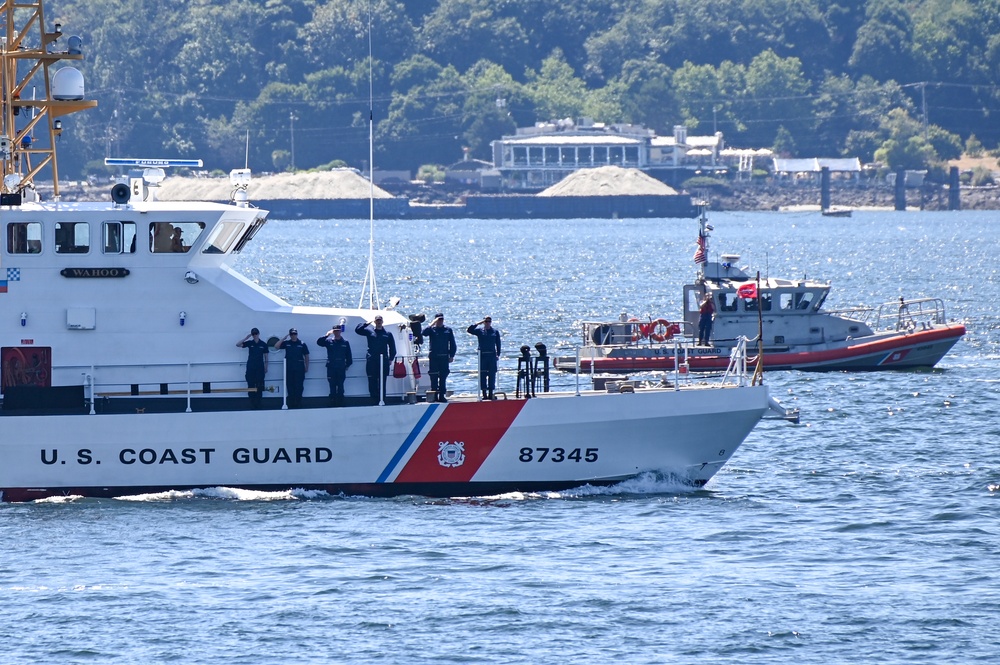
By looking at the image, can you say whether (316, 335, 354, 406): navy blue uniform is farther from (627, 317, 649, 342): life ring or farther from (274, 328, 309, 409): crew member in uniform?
(627, 317, 649, 342): life ring

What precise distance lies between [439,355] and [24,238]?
6322mm

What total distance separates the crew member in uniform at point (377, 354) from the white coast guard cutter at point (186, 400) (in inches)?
10.6

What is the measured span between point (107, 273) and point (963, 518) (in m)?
13.3

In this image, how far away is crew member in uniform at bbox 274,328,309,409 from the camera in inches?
983

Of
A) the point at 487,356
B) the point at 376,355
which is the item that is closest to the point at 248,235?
the point at 376,355

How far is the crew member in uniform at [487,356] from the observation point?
2562cm

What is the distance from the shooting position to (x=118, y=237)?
25.1m

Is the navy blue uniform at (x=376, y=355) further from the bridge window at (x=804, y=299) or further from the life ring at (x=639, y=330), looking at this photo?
the bridge window at (x=804, y=299)

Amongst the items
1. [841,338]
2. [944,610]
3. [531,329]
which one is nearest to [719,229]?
[531,329]

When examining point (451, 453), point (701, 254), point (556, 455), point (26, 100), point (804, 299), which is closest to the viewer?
point (451, 453)

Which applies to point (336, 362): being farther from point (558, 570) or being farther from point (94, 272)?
point (558, 570)

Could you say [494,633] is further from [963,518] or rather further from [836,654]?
[963,518]

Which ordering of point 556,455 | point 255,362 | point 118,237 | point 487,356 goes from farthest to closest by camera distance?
1. point 487,356
2. point 556,455
3. point 118,237
4. point 255,362

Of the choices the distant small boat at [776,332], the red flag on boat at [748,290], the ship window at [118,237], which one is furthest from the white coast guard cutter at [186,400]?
the distant small boat at [776,332]
